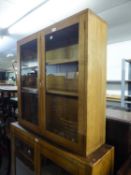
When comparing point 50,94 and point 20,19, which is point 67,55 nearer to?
point 50,94

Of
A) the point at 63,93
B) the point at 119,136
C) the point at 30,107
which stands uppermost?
the point at 63,93

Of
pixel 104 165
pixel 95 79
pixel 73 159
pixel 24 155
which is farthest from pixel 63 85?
pixel 24 155

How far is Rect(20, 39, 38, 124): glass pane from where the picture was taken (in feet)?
5.57

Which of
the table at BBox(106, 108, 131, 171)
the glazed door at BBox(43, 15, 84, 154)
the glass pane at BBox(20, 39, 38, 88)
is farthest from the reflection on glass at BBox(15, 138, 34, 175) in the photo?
the table at BBox(106, 108, 131, 171)

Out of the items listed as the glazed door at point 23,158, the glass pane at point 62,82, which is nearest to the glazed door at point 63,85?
the glass pane at point 62,82

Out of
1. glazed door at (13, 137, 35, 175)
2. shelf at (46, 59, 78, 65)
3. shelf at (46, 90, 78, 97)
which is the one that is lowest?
glazed door at (13, 137, 35, 175)

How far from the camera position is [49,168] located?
1.44 m

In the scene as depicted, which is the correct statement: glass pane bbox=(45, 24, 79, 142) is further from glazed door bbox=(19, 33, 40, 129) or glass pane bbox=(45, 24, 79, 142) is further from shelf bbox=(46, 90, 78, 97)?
glazed door bbox=(19, 33, 40, 129)

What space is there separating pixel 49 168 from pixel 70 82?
824 mm

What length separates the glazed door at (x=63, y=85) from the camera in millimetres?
1239

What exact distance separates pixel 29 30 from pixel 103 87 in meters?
2.61

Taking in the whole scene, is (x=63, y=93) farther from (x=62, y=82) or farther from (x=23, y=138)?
(x=23, y=138)

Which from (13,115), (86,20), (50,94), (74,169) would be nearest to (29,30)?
(13,115)

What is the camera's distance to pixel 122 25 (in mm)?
3324
